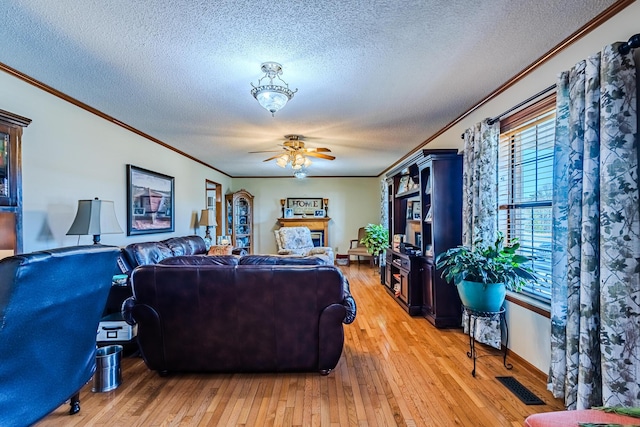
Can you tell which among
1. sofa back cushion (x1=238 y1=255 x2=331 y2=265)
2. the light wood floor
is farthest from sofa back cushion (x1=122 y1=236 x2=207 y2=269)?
sofa back cushion (x1=238 y1=255 x2=331 y2=265)

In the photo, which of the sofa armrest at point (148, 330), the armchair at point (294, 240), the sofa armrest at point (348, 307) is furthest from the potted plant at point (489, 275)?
the armchair at point (294, 240)

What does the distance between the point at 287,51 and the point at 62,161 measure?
2.56 metres

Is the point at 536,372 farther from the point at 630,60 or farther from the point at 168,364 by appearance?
the point at 168,364

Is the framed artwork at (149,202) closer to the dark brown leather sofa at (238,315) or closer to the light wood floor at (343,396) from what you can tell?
the light wood floor at (343,396)

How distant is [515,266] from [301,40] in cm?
236

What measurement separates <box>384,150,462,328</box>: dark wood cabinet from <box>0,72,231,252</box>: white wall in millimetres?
3883

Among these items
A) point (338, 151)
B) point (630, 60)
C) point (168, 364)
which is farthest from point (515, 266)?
point (338, 151)

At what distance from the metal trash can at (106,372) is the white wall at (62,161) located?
1255mm

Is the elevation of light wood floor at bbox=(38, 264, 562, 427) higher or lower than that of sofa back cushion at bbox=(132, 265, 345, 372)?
lower

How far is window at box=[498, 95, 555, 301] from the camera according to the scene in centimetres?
259

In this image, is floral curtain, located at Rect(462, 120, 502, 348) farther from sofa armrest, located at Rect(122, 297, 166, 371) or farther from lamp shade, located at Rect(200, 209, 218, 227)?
lamp shade, located at Rect(200, 209, 218, 227)

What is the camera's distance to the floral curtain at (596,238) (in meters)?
1.72

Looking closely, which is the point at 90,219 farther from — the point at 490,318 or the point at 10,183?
the point at 490,318

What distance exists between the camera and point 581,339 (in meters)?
1.91
